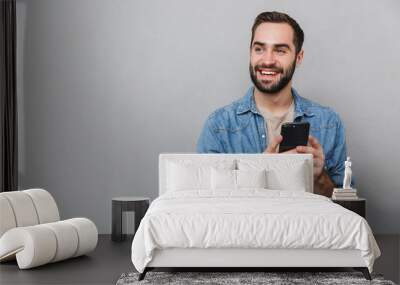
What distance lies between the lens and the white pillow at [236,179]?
6.42m

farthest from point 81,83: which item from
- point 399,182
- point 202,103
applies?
point 399,182

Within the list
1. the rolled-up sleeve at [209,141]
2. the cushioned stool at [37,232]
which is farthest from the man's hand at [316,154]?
the cushioned stool at [37,232]

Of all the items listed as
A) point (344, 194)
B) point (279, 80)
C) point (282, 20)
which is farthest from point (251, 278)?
point (282, 20)

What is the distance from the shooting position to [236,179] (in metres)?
6.46

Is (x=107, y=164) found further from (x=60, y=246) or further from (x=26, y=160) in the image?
(x=60, y=246)

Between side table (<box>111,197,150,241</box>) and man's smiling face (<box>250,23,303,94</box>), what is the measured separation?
1.78 m

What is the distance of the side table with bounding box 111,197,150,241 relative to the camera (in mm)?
6926

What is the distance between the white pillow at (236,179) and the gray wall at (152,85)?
3.37ft

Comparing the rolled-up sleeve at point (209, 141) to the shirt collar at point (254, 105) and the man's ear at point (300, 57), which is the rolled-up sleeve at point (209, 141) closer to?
the shirt collar at point (254, 105)

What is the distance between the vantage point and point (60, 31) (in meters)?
7.45

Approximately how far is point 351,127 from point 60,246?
11.4ft

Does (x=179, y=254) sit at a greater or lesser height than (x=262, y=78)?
lesser

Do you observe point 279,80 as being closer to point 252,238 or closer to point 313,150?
point 313,150

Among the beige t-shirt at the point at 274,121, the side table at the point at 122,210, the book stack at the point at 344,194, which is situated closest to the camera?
the book stack at the point at 344,194
